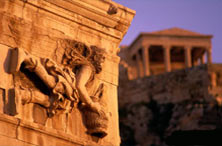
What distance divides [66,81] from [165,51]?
3451 centimetres

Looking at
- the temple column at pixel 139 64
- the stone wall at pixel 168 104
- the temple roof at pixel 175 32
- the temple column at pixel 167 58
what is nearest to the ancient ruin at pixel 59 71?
the stone wall at pixel 168 104

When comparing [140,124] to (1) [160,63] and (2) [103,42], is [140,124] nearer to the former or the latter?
(1) [160,63]

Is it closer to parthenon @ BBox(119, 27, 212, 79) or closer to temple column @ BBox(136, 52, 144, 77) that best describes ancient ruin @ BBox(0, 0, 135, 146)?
parthenon @ BBox(119, 27, 212, 79)

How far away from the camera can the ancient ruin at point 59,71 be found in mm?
8797

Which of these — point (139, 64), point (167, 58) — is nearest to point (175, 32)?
point (167, 58)

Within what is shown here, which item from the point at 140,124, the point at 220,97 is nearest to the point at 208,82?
the point at 220,97

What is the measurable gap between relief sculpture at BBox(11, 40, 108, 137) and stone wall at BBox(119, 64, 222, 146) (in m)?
25.0

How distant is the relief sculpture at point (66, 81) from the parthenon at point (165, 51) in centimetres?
3182

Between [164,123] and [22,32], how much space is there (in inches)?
1079

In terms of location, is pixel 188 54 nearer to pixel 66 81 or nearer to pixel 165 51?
pixel 165 51

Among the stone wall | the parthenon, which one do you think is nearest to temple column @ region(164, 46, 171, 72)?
the parthenon

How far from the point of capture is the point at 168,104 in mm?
37594

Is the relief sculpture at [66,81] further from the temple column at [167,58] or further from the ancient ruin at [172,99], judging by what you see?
the temple column at [167,58]

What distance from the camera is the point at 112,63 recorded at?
34.0 ft
